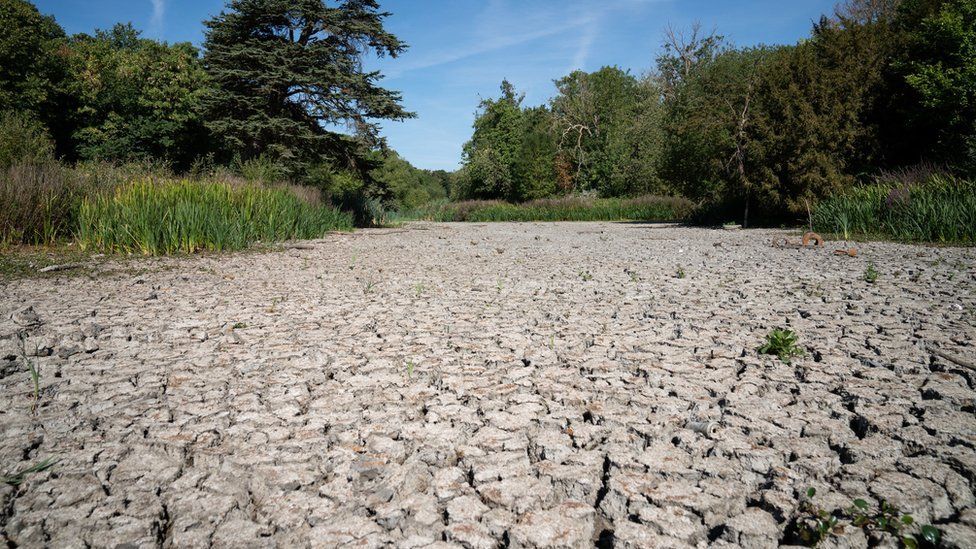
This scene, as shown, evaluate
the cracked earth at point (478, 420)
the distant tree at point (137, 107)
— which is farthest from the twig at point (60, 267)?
the distant tree at point (137, 107)

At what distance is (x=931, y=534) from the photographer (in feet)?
4.10

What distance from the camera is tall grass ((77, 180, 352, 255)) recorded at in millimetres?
6934

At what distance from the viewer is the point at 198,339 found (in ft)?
10.3

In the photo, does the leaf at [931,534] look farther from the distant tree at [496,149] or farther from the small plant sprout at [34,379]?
the distant tree at [496,149]

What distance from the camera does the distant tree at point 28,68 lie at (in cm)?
2528

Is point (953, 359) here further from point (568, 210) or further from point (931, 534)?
point (568, 210)

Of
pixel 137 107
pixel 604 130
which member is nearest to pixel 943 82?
pixel 604 130

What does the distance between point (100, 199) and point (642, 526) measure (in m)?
8.72

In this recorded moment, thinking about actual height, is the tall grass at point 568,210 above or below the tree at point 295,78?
below

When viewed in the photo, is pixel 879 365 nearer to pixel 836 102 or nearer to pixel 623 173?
pixel 836 102

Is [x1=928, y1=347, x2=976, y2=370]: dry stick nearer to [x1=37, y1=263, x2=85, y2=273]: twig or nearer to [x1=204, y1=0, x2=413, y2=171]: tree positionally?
[x1=37, y1=263, x2=85, y2=273]: twig

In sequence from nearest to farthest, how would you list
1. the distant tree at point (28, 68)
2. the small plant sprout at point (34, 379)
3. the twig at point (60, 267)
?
the small plant sprout at point (34, 379)
the twig at point (60, 267)
the distant tree at point (28, 68)

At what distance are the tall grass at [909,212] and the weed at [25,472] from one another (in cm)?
1126

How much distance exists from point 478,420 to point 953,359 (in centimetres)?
245
